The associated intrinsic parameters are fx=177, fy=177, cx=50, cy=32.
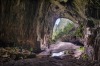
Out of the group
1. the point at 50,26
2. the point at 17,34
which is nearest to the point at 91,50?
the point at 17,34

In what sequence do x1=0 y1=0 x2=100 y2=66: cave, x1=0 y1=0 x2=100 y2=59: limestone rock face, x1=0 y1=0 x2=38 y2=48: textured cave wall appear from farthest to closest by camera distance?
x1=0 y1=0 x2=38 y2=48: textured cave wall → x1=0 y1=0 x2=100 y2=59: limestone rock face → x1=0 y1=0 x2=100 y2=66: cave

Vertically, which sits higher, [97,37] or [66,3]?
[66,3]

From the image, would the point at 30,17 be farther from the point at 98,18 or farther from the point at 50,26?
the point at 98,18

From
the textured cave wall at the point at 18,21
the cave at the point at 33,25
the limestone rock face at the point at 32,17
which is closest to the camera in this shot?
the cave at the point at 33,25

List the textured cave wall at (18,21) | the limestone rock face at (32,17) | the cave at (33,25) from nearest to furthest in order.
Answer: the cave at (33,25) → the limestone rock face at (32,17) → the textured cave wall at (18,21)

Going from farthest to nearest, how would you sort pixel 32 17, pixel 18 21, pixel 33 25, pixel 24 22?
pixel 33 25, pixel 32 17, pixel 24 22, pixel 18 21

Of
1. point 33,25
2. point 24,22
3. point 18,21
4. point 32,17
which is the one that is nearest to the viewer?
point 18,21

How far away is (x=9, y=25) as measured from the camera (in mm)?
12852

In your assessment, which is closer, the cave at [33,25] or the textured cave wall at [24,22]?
the cave at [33,25]

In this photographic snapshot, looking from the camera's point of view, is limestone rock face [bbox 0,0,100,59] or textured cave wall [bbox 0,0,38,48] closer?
limestone rock face [bbox 0,0,100,59]

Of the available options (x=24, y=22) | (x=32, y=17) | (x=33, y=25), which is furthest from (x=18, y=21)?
(x=33, y=25)

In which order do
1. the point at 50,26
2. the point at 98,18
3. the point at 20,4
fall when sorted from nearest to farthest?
1. the point at 98,18
2. the point at 20,4
3. the point at 50,26

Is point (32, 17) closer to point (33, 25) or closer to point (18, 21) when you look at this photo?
point (33, 25)

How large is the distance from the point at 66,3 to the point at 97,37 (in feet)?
16.0
